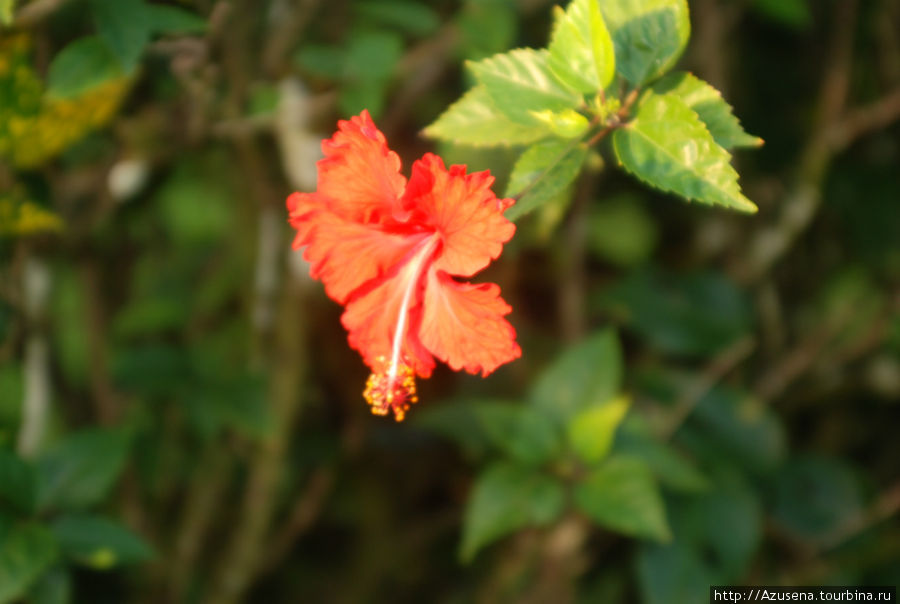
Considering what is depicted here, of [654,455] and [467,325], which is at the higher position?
[467,325]

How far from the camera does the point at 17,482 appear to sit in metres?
1.27

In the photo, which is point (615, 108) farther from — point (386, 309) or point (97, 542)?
point (97, 542)

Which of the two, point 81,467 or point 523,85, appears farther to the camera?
point 81,467

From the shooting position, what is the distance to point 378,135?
86cm

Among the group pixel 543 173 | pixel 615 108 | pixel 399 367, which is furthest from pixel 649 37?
pixel 399 367

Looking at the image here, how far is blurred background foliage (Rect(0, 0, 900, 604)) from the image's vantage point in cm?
142

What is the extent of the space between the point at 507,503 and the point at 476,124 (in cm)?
72

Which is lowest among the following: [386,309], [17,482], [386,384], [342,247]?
[17,482]

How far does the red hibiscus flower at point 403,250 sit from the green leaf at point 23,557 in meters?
0.65

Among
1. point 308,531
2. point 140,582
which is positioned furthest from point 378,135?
point 308,531

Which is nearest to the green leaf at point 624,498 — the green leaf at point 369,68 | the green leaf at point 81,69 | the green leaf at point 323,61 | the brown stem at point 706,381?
the brown stem at point 706,381

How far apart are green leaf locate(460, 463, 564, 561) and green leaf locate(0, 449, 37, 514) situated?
0.72 meters

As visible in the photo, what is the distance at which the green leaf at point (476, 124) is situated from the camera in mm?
997

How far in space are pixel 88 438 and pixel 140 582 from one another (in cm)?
71
